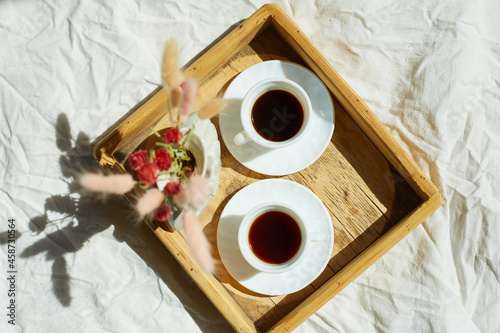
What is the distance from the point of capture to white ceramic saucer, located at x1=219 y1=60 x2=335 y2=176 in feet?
2.93

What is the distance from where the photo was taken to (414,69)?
101cm

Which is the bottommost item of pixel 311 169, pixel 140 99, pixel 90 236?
pixel 311 169

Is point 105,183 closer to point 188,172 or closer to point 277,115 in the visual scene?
point 188,172

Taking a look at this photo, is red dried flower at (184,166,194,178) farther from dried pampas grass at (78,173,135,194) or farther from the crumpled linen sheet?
the crumpled linen sheet

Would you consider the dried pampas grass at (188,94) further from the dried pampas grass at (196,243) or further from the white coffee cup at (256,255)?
the white coffee cup at (256,255)

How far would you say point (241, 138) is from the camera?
83cm

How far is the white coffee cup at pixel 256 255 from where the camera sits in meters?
0.83

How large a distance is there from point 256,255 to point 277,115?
29 cm

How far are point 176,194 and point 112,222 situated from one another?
38 centimetres

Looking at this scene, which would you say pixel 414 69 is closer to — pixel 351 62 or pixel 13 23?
pixel 351 62

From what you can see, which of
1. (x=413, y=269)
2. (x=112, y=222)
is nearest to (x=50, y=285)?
(x=112, y=222)

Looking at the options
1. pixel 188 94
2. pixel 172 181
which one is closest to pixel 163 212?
pixel 172 181

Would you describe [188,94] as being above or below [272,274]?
above

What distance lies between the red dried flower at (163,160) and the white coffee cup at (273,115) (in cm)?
Result: 19
